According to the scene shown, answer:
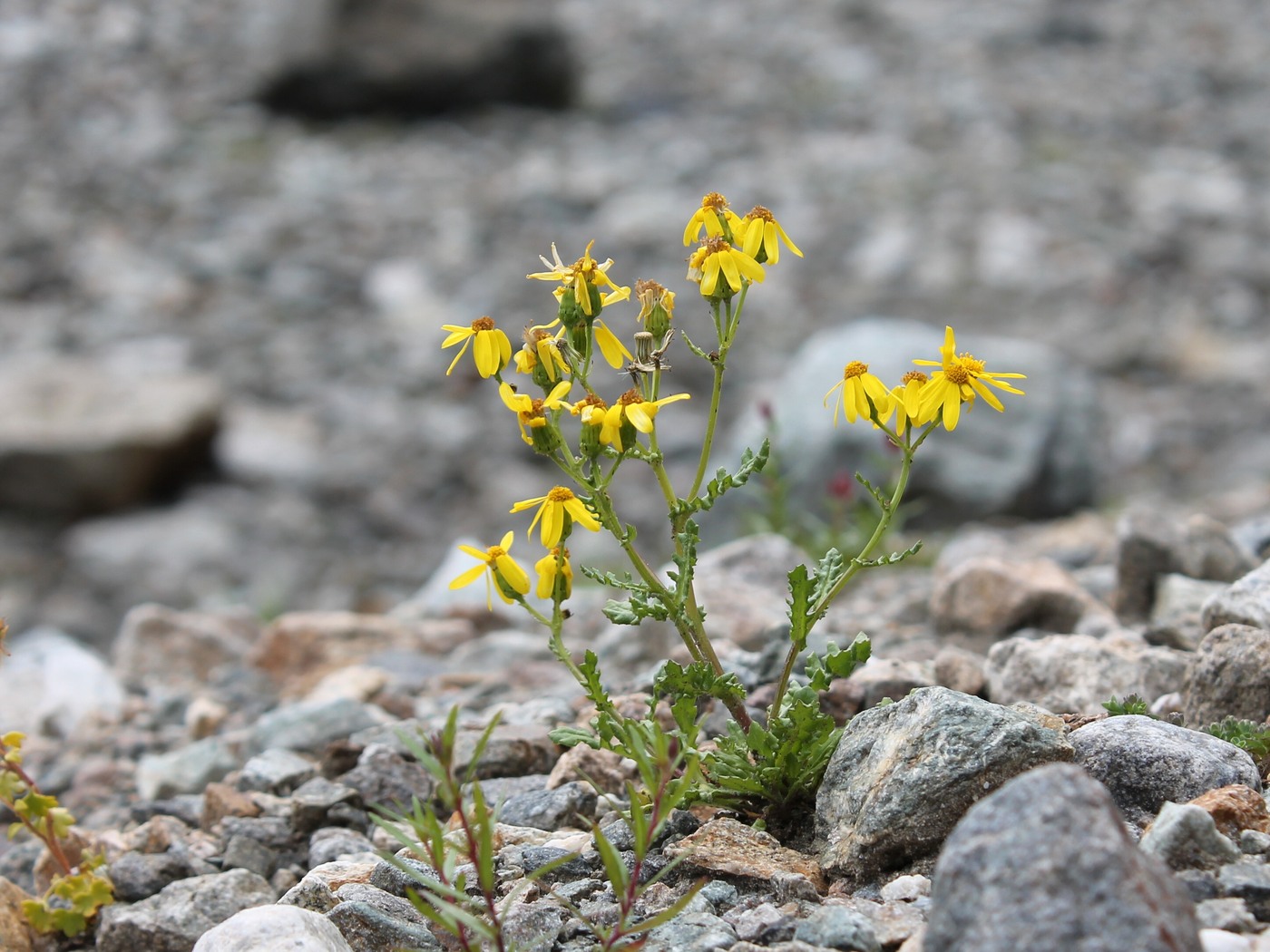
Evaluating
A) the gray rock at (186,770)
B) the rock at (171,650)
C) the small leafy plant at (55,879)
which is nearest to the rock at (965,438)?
the rock at (171,650)

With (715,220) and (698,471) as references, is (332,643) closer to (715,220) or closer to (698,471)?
(698,471)

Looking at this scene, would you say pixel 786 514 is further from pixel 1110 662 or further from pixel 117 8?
pixel 117 8

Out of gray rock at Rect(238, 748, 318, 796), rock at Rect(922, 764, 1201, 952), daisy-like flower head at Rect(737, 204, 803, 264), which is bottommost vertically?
rock at Rect(922, 764, 1201, 952)

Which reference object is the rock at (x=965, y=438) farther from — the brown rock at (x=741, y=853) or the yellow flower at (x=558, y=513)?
the yellow flower at (x=558, y=513)

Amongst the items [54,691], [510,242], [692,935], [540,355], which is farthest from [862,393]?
[510,242]

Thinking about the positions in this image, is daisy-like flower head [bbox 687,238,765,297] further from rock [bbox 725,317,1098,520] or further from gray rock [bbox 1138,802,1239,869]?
rock [bbox 725,317,1098,520]

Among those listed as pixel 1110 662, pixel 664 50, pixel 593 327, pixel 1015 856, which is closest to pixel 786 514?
pixel 1110 662

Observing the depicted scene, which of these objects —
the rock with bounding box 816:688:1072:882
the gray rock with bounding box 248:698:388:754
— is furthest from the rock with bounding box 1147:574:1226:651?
the gray rock with bounding box 248:698:388:754
